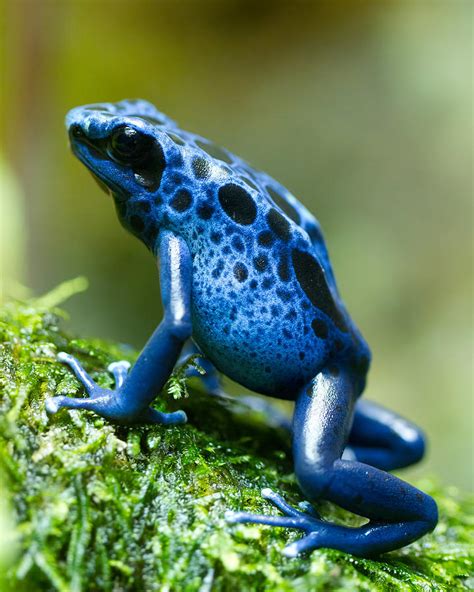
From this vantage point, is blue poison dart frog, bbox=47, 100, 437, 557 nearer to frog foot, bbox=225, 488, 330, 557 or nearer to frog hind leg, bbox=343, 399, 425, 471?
frog foot, bbox=225, 488, 330, 557

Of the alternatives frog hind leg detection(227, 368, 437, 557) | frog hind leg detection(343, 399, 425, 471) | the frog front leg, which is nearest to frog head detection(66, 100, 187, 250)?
the frog front leg

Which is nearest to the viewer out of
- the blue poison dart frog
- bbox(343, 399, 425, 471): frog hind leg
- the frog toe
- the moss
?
the moss

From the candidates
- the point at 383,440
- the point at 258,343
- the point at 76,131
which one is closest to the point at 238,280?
the point at 258,343

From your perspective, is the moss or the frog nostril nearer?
the moss

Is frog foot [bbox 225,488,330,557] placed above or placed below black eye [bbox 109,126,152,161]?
below

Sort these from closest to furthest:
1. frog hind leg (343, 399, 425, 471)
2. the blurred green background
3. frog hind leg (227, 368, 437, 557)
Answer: frog hind leg (227, 368, 437, 557), frog hind leg (343, 399, 425, 471), the blurred green background

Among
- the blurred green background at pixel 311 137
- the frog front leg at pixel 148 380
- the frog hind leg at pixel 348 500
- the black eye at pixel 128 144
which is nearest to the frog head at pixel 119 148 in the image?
the black eye at pixel 128 144

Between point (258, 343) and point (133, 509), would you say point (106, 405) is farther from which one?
point (258, 343)

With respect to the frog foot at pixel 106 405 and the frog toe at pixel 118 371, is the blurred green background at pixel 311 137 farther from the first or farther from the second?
the frog foot at pixel 106 405
